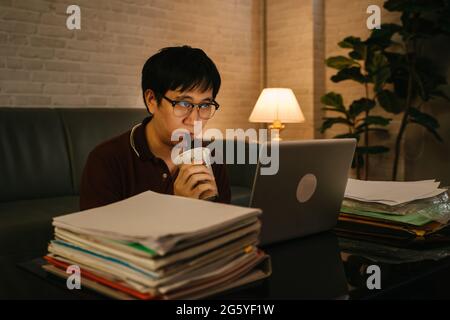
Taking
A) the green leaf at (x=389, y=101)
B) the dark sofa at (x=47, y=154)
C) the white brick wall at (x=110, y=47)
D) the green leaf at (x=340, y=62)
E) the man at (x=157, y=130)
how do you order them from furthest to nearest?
the green leaf at (x=340, y=62) < the green leaf at (x=389, y=101) < the white brick wall at (x=110, y=47) < the dark sofa at (x=47, y=154) < the man at (x=157, y=130)

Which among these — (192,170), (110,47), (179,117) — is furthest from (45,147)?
(192,170)

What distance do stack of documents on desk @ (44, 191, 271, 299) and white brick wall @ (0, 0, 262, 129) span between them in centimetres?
287

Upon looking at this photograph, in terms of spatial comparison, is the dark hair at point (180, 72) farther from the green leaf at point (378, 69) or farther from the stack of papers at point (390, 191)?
the green leaf at point (378, 69)

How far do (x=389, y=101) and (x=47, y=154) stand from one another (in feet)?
8.89

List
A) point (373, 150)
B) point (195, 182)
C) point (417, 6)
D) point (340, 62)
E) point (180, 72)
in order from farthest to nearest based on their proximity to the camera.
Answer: point (340, 62), point (373, 150), point (417, 6), point (180, 72), point (195, 182)

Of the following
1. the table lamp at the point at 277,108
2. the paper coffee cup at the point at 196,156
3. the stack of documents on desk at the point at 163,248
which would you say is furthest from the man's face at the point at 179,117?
the table lamp at the point at 277,108

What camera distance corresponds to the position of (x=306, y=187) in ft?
3.95

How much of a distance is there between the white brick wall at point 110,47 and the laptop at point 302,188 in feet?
8.99

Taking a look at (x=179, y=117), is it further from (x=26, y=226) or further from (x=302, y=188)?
(x=26, y=226)

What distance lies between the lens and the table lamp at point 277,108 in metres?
4.13

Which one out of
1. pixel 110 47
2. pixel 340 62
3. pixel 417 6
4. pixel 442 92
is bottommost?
pixel 442 92
